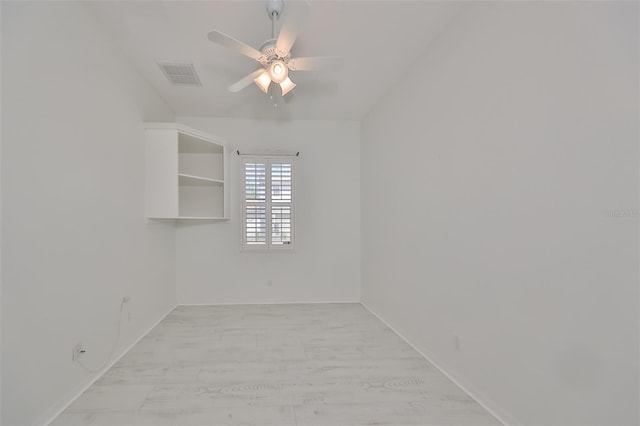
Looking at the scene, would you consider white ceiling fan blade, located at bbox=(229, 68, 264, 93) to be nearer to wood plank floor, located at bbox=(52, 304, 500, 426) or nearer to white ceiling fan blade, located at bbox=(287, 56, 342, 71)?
white ceiling fan blade, located at bbox=(287, 56, 342, 71)

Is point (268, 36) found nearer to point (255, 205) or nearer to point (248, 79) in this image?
point (248, 79)

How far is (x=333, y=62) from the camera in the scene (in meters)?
2.12

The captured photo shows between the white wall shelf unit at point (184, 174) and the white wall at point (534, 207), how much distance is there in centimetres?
261

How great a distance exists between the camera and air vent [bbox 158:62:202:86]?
2.83 m

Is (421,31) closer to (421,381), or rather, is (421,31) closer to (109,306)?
(421,381)

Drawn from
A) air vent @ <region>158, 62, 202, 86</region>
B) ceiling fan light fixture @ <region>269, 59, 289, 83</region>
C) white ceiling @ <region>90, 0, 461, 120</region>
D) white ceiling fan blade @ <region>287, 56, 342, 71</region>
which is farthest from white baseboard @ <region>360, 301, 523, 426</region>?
air vent @ <region>158, 62, 202, 86</region>

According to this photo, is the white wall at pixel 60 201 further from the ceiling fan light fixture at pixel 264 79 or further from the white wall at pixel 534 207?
the white wall at pixel 534 207

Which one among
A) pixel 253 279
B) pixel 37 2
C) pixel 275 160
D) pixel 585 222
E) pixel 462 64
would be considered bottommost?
pixel 253 279

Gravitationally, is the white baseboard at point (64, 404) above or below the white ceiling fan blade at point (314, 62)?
below

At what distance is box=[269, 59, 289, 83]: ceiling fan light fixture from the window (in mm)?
2202

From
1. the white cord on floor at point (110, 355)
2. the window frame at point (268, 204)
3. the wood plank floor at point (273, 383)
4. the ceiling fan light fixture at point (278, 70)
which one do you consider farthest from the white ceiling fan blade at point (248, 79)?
the wood plank floor at point (273, 383)

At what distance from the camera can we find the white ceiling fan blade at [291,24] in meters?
1.61

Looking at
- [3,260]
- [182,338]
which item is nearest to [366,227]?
[182,338]

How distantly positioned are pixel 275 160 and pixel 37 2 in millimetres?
2896
